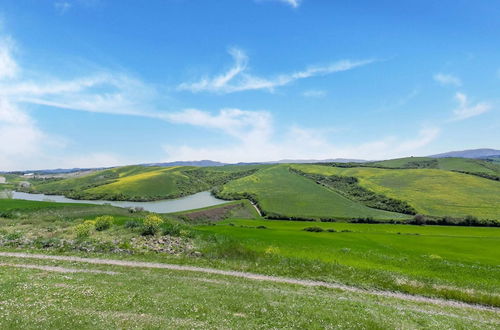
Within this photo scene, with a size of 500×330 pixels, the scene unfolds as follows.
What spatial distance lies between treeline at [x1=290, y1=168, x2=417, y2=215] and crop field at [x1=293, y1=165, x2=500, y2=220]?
3469mm

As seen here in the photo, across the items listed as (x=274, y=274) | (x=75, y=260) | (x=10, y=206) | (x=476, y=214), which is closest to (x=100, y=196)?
(x=10, y=206)

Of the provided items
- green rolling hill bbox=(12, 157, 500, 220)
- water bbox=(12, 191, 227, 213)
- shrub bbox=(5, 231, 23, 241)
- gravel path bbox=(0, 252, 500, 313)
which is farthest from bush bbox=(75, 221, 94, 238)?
water bbox=(12, 191, 227, 213)

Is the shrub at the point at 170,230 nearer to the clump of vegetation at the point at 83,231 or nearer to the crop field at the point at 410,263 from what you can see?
the clump of vegetation at the point at 83,231

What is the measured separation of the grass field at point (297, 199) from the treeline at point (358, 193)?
5.10 meters

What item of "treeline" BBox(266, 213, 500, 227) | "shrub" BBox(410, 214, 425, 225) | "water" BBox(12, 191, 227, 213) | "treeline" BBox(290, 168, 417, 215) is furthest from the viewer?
"water" BBox(12, 191, 227, 213)

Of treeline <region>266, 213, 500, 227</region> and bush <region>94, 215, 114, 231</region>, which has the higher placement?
bush <region>94, 215, 114, 231</region>

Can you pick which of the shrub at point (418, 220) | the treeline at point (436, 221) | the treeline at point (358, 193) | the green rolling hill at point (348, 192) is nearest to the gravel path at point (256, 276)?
the treeline at point (436, 221)

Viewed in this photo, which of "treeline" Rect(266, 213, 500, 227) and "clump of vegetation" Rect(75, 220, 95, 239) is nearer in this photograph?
"clump of vegetation" Rect(75, 220, 95, 239)

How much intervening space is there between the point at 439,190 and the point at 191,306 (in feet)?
450

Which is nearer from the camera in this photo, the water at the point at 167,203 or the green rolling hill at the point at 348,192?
the green rolling hill at the point at 348,192

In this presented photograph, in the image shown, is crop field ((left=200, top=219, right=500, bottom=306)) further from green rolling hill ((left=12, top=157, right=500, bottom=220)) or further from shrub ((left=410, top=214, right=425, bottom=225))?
green rolling hill ((left=12, top=157, right=500, bottom=220))

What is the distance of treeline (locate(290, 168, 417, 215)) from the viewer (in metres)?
102

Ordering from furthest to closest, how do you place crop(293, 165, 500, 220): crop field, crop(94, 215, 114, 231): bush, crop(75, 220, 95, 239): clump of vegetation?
crop(293, 165, 500, 220): crop field, crop(94, 215, 114, 231): bush, crop(75, 220, 95, 239): clump of vegetation

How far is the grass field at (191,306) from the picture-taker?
1256 cm
